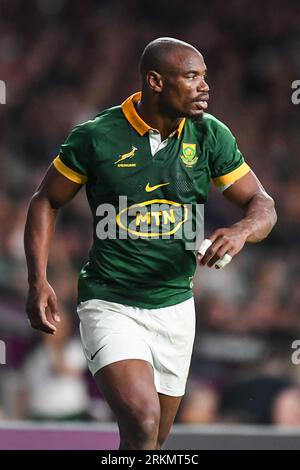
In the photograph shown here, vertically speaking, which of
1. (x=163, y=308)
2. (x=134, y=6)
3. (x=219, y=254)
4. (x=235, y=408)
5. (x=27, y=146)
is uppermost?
(x=219, y=254)

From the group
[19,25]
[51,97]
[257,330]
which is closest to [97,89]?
[51,97]

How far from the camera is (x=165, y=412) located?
5.39 metres

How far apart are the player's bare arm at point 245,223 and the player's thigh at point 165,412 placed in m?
0.91

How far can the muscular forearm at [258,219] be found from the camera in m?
4.93

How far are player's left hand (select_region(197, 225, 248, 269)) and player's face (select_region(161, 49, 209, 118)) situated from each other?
2.23ft

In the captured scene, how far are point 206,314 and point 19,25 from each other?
422 cm

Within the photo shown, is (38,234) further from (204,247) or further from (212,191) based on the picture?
(212,191)

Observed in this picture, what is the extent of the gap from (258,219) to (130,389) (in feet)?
3.08

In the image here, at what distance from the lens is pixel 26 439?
657cm

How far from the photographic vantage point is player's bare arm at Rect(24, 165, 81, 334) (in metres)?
5.11

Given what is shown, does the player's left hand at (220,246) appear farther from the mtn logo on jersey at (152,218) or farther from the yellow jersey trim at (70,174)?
the yellow jersey trim at (70,174)

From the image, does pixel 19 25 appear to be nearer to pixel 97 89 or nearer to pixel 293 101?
pixel 97 89

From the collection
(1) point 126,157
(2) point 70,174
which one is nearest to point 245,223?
(1) point 126,157

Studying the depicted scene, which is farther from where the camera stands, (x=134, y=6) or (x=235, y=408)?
(x=134, y=6)
